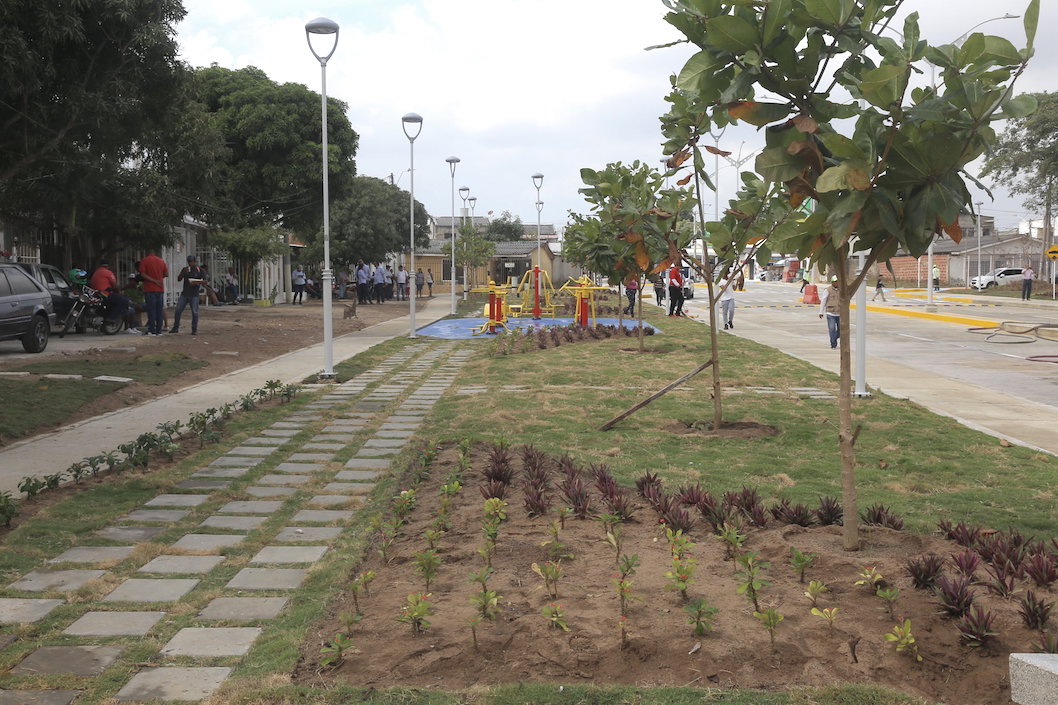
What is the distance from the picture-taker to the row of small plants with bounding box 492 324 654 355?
18656mm

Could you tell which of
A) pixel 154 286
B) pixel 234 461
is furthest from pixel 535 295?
pixel 234 461

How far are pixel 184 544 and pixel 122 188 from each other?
64.4ft

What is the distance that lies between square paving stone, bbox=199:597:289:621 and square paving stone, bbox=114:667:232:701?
60cm

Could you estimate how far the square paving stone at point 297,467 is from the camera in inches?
301

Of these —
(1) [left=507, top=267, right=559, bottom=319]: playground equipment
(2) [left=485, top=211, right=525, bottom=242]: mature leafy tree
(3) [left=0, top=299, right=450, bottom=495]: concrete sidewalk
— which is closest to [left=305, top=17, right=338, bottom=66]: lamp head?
(3) [left=0, top=299, right=450, bottom=495]: concrete sidewalk

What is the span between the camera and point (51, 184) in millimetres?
19359

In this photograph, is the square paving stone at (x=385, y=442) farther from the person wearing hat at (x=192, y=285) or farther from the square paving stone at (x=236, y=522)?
the person wearing hat at (x=192, y=285)

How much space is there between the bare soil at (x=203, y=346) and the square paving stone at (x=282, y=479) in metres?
3.29

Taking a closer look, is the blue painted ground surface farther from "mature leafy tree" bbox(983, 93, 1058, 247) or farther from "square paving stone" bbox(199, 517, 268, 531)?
"mature leafy tree" bbox(983, 93, 1058, 247)

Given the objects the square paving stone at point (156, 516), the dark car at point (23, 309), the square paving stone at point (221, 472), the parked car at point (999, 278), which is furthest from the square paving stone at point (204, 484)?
the parked car at point (999, 278)

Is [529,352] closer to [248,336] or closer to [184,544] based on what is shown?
[248,336]

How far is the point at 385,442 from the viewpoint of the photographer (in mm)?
8891

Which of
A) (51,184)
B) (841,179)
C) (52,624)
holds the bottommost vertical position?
(52,624)

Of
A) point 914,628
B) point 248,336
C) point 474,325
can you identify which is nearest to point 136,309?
point 248,336
